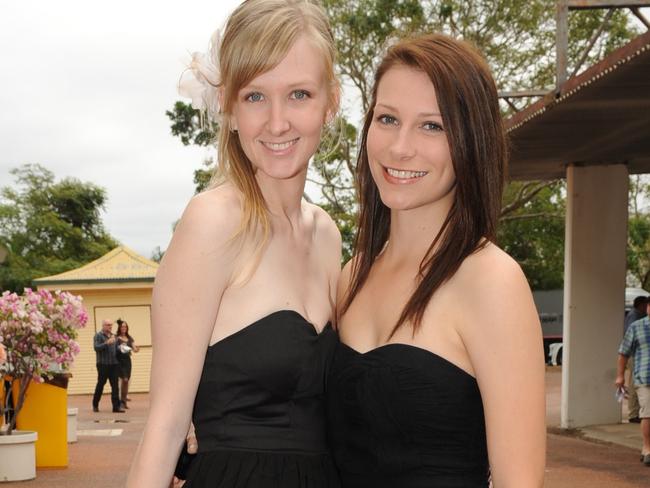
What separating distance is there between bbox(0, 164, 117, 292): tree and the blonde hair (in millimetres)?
54172

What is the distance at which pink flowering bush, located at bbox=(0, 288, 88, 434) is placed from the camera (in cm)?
1102

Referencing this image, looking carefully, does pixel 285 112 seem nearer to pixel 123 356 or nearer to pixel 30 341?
pixel 30 341

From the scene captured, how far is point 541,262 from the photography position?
3828 centimetres

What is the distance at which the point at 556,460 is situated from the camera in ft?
38.9

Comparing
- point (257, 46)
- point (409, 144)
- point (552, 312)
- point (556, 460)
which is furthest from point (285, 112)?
point (552, 312)

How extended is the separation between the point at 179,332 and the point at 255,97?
70 centimetres

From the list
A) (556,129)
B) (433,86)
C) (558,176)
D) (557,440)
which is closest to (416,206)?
(433,86)

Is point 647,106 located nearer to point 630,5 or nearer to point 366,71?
point 630,5

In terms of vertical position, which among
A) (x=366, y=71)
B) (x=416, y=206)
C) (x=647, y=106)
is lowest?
(x=416, y=206)

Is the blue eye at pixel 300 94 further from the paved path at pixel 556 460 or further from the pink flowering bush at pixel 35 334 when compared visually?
the pink flowering bush at pixel 35 334

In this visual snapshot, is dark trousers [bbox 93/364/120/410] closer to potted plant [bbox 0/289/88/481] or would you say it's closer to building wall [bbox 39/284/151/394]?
potted plant [bbox 0/289/88/481]

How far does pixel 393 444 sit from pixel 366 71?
22716 millimetres

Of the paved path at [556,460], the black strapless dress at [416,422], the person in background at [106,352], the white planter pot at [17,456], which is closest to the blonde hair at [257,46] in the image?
the black strapless dress at [416,422]

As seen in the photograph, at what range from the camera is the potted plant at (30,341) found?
1102 centimetres
